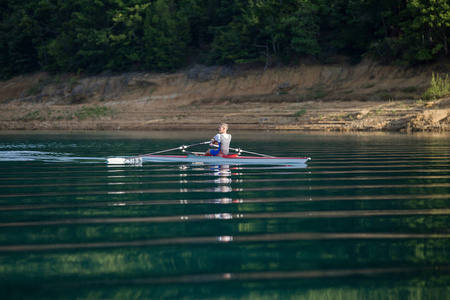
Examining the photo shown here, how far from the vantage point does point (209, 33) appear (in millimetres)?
55969

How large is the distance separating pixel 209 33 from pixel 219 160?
140ft

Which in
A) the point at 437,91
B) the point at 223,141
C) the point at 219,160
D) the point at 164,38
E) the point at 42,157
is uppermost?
the point at 164,38

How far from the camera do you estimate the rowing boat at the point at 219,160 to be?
45.9ft

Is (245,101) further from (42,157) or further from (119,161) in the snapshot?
(119,161)

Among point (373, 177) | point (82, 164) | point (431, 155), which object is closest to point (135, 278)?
point (373, 177)

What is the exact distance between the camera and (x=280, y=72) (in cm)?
4641

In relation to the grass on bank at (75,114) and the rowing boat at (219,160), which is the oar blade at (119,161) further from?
the grass on bank at (75,114)

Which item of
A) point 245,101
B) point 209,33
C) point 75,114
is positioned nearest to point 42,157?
point 245,101

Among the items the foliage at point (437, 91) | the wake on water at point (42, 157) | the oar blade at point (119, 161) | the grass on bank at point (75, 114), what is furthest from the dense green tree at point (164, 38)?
the oar blade at point (119, 161)

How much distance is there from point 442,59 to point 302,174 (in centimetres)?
3100

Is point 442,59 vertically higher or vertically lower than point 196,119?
higher

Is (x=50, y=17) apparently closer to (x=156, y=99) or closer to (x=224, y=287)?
(x=156, y=99)

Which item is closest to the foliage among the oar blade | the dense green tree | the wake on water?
the oar blade

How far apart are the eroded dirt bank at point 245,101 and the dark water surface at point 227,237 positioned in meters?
21.8
